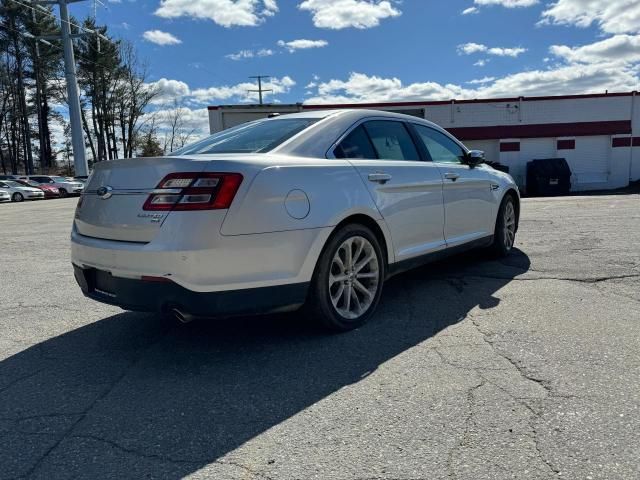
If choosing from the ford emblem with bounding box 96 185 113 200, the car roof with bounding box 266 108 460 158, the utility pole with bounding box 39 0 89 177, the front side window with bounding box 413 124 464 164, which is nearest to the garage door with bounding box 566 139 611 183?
the front side window with bounding box 413 124 464 164

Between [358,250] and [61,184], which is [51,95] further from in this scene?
[358,250]

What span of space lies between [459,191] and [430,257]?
2.73 feet

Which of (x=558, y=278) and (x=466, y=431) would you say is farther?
(x=558, y=278)

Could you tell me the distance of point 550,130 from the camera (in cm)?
2717

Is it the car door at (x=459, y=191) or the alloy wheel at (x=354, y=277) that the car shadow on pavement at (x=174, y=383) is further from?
the car door at (x=459, y=191)

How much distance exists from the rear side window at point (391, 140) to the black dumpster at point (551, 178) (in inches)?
889

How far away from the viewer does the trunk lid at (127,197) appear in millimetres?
3074

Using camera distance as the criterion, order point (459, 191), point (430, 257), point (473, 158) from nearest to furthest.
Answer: point (430, 257) → point (459, 191) → point (473, 158)

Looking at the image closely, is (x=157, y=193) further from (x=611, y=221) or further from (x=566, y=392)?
(x=611, y=221)

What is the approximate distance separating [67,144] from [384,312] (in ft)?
234

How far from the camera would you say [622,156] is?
2769 centimetres

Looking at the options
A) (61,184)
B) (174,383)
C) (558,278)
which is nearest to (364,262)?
(174,383)

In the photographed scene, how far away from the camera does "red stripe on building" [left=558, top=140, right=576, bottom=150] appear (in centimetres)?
2742

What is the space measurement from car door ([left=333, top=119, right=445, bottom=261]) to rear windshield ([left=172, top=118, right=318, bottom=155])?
0.40 m
